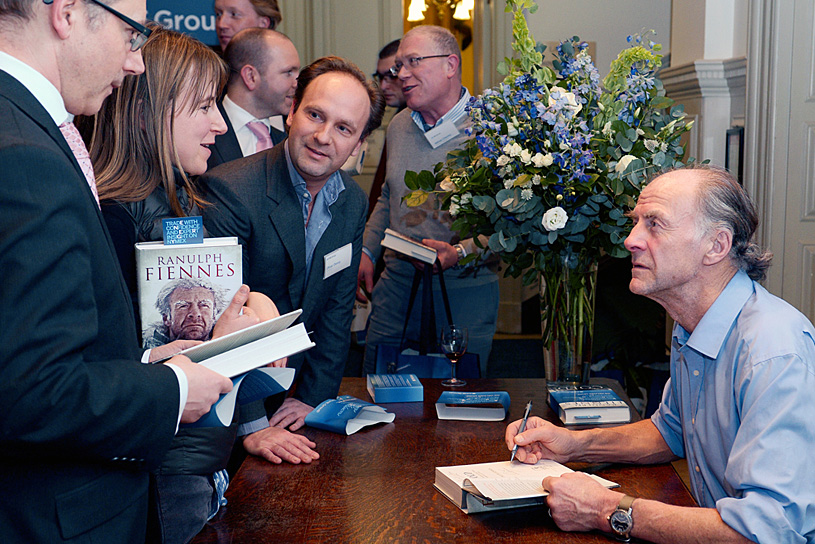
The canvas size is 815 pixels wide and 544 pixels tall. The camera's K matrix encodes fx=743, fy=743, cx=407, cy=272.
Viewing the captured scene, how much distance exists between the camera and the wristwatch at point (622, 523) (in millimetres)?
1238

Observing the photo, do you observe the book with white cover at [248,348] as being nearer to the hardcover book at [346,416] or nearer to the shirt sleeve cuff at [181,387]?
the shirt sleeve cuff at [181,387]

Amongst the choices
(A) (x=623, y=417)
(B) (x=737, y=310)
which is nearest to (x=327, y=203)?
(A) (x=623, y=417)

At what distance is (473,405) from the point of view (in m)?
1.86

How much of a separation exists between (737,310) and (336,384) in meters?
1.10

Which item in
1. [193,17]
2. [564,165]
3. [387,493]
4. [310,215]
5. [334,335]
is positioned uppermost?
[193,17]

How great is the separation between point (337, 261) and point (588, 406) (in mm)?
822

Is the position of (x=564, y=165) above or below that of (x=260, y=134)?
below

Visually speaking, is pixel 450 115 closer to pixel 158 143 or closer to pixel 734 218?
pixel 158 143

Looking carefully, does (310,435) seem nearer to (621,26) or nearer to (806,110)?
(806,110)

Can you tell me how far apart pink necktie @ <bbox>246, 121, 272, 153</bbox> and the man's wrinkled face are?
180 cm

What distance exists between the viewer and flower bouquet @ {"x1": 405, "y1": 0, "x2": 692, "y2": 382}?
1834 millimetres

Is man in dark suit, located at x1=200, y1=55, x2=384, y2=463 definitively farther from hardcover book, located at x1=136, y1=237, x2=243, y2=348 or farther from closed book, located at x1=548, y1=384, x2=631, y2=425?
closed book, located at x1=548, y1=384, x2=631, y2=425

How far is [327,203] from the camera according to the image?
7.26ft

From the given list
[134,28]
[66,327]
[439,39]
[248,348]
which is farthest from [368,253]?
[66,327]
